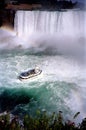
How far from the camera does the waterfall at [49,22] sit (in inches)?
→ 1740

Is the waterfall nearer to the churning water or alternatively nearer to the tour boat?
the churning water

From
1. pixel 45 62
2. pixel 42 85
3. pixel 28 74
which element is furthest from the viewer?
pixel 45 62

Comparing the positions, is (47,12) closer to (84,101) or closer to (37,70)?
(37,70)

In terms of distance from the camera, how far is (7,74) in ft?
104

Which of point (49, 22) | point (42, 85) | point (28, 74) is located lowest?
point (42, 85)

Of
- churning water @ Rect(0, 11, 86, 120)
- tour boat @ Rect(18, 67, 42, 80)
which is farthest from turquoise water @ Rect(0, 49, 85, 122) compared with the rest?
tour boat @ Rect(18, 67, 42, 80)

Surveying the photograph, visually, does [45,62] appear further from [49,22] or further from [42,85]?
[49,22]

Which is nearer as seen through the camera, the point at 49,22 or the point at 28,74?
the point at 28,74

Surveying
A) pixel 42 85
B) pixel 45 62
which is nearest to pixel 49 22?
pixel 45 62

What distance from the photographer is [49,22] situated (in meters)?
44.7

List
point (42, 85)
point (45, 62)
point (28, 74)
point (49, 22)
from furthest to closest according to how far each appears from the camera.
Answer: point (49, 22) → point (45, 62) → point (28, 74) → point (42, 85)

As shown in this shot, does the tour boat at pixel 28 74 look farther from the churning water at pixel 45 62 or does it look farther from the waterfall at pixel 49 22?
the waterfall at pixel 49 22

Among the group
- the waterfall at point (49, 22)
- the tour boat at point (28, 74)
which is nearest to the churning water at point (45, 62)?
the waterfall at point (49, 22)

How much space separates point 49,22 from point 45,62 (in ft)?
35.3
